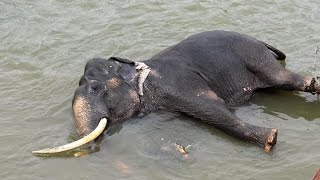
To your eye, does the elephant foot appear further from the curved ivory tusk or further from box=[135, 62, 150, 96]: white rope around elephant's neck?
the curved ivory tusk

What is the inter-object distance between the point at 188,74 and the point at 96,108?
0.96 meters

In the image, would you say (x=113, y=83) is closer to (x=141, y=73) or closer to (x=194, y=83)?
(x=141, y=73)

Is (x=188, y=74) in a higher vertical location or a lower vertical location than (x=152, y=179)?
higher

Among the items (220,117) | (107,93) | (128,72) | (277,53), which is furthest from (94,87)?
(277,53)

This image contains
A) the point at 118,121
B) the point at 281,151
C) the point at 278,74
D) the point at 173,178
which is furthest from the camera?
the point at 278,74

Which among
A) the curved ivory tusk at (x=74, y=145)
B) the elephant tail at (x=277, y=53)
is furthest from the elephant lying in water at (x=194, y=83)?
the elephant tail at (x=277, y=53)

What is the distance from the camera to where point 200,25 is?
761cm

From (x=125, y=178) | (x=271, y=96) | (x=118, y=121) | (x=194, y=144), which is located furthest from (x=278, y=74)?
(x=125, y=178)

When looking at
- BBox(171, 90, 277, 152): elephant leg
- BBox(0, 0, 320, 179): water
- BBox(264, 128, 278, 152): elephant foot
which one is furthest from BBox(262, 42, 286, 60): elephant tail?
BBox(264, 128, 278, 152): elephant foot

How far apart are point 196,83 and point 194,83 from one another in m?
0.03

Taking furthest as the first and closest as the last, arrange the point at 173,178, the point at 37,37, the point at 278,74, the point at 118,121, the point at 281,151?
the point at 37,37, the point at 278,74, the point at 118,121, the point at 281,151, the point at 173,178

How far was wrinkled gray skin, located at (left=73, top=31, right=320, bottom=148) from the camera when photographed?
16.3ft

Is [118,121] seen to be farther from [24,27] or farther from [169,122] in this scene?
[24,27]

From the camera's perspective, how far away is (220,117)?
5012 millimetres
